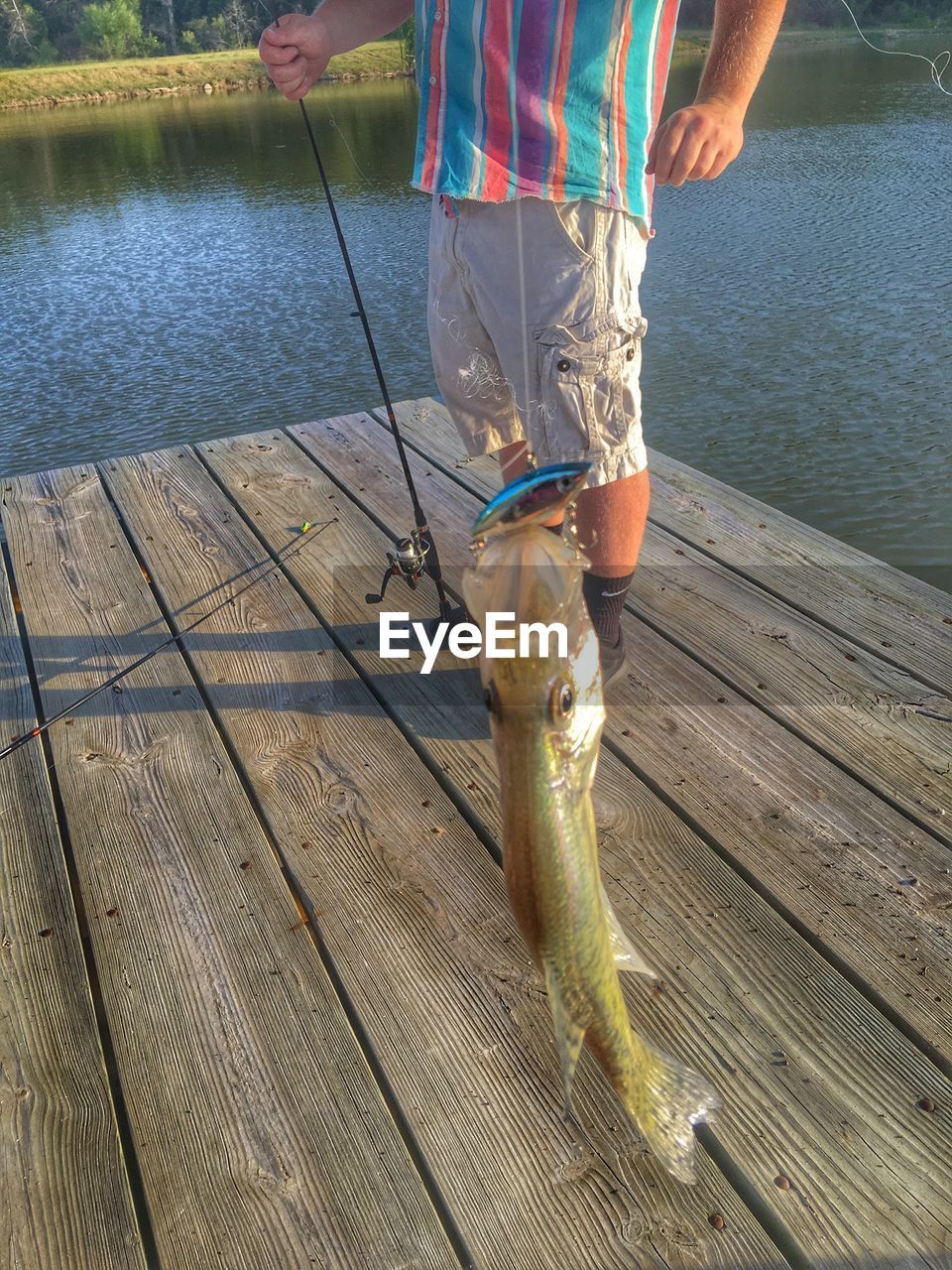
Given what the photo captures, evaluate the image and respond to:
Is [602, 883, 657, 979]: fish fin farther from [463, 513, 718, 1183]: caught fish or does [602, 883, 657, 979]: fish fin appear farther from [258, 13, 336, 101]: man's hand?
[258, 13, 336, 101]: man's hand

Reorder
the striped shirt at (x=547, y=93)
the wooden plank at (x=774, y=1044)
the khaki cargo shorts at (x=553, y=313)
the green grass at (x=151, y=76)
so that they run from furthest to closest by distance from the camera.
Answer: the green grass at (x=151, y=76), the khaki cargo shorts at (x=553, y=313), the striped shirt at (x=547, y=93), the wooden plank at (x=774, y=1044)

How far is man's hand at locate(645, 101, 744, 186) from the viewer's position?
58.4 inches

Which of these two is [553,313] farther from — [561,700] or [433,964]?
[561,700]

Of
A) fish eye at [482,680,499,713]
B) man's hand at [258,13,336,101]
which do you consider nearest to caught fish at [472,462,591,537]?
fish eye at [482,680,499,713]

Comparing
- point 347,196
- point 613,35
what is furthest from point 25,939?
point 347,196

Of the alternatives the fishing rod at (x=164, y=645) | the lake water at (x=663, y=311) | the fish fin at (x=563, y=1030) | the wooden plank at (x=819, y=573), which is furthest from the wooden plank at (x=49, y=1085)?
the lake water at (x=663, y=311)

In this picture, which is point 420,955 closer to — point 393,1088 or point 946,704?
point 393,1088

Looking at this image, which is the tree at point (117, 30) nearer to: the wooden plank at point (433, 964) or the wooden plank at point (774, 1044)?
the wooden plank at point (433, 964)

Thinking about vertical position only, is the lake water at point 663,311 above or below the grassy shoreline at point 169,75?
above

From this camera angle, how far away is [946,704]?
2.65 metres

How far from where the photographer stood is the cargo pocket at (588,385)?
2303mm

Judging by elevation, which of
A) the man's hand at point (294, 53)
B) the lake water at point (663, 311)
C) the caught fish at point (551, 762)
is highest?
the man's hand at point (294, 53)

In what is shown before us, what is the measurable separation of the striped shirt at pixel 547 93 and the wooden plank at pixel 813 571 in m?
0.90

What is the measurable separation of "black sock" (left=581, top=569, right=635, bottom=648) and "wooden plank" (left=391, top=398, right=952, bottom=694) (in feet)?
1.99
